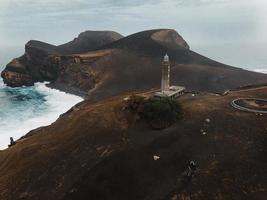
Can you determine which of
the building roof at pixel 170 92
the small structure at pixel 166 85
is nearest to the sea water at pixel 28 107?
the building roof at pixel 170 92

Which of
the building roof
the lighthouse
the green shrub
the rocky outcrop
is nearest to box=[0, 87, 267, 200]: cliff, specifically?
the green shrub

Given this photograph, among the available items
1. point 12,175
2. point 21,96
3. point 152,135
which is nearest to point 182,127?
point 152,135

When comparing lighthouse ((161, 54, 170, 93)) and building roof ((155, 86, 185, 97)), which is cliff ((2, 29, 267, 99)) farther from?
lighthouse ((161, 54, 170, 93))

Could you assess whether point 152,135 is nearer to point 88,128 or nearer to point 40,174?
point 88,128

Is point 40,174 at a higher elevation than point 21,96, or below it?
higher

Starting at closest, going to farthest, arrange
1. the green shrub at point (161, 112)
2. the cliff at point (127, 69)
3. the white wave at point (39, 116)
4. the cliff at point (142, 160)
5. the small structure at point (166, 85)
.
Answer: the cliff at point (142, 160), the green shrub at point (161, 112), the small structure at point (166, 85), the white wave at point (39, 116), the cliff at point (127, 69)

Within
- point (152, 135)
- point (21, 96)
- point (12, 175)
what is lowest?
point (21, 96)

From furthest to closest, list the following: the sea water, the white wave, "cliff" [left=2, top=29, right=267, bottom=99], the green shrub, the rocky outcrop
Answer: the rocky outcrop → "cliff" [left=2, top=29, right=267, bottom=99] → the sea water → the white wave → the green shrub

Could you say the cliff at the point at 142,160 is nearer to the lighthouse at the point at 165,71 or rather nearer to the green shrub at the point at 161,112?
the green shrub at the point at 161,112
